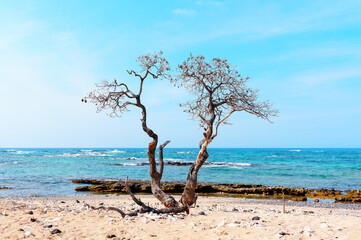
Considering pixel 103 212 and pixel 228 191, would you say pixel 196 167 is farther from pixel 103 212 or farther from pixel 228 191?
pixel 228 191

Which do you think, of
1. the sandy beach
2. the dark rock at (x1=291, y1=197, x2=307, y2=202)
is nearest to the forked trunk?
the sandy beach

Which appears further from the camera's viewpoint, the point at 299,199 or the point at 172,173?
the point at 172,173

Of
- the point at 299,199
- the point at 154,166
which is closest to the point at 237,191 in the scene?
the point at 299,199

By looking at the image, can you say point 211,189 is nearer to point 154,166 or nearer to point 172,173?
point 154,166

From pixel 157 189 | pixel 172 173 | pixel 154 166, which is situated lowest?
pixel 172 173

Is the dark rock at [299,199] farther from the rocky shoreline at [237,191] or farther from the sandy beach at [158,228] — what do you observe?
the sandy beach at [158,228]

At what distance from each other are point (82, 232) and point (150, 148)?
12.9ft

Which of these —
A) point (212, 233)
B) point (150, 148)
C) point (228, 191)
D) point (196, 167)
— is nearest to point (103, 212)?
point (150, 148)

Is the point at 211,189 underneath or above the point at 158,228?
underneath

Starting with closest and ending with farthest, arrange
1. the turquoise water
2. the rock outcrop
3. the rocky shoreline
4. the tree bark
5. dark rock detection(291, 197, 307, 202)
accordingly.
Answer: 1. the tree bark
2. dark rock detection(291, 197, 307, 202)
3. the rocky shoreline
4. the rock outcrop
5. the turquoise water

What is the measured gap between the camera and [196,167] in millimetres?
11102

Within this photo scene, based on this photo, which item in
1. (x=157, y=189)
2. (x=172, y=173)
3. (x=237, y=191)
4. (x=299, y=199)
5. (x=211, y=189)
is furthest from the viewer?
(x=172, y=173)

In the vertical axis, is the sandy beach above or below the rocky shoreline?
above

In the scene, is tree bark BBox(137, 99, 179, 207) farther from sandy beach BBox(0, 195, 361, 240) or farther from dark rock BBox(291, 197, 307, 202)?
dark rock BBox(291, 197, 307, 202)
